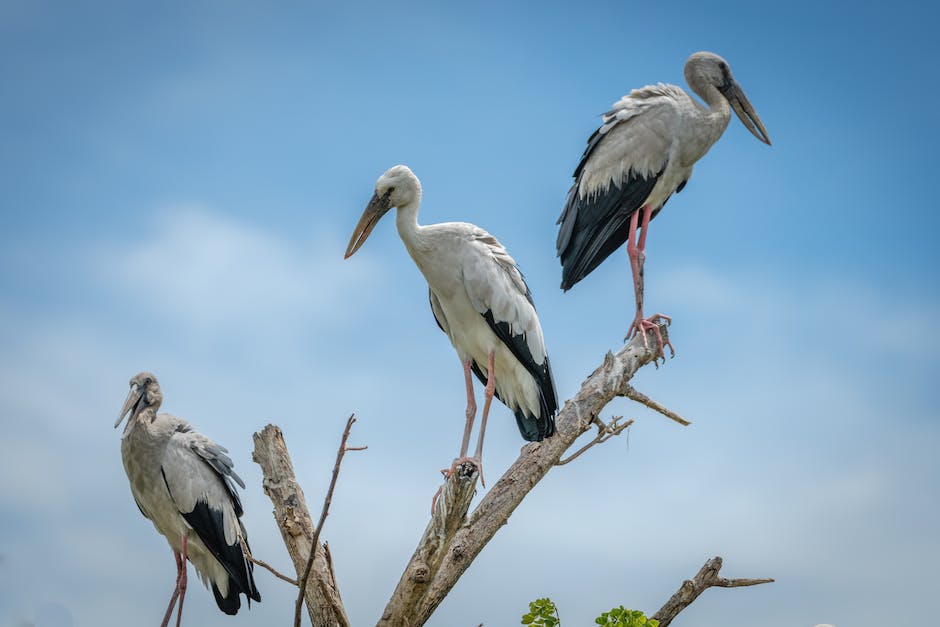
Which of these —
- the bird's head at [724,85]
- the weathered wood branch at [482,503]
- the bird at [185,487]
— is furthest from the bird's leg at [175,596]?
the bird's head at [724,85]

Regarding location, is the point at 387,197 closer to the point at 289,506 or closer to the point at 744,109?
the point at 289,506

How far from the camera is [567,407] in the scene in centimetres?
716

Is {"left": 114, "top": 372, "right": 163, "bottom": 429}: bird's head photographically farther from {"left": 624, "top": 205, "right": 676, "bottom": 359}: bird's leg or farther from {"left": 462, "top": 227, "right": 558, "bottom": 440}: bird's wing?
{"left": 624, "top": 205, "right": 676, "bottom": 359}: bird's leg

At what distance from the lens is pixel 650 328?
7.66 m

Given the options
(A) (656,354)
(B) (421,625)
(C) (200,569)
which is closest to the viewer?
(B) (421,625)

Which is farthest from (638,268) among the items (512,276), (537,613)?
(537,613)

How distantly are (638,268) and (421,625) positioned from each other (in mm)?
3176

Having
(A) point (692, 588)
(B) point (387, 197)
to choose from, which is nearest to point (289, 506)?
(B) point (387, 197)

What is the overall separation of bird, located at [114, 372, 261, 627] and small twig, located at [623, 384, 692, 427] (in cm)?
287

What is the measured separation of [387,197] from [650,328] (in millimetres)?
2093

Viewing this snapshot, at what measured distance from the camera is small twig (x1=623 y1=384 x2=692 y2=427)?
7.42 m

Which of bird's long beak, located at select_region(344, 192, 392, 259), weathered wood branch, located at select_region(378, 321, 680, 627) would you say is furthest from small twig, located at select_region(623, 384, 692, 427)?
bird's long beak, located at select_region(344, 192, 392, 259)

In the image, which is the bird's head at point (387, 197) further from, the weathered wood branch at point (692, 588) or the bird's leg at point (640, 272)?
the weathered wood branch at point (692, 588)

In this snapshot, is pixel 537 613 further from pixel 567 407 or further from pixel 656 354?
pixel 656 354
